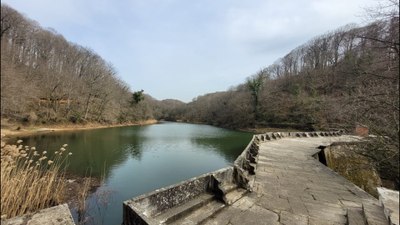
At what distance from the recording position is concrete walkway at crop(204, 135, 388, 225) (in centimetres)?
359

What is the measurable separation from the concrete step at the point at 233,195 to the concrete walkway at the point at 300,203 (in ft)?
0.28

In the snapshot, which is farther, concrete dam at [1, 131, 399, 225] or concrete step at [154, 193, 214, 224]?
concrete step at [154, 193, 214, 224]

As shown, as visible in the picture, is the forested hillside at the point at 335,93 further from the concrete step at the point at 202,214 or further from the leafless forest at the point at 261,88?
the concrete step at the point at 202,214

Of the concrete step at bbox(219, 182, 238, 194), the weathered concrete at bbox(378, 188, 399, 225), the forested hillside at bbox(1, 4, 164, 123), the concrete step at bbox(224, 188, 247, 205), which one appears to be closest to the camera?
the forested hillside at bbox(1, 4, 164, 123)

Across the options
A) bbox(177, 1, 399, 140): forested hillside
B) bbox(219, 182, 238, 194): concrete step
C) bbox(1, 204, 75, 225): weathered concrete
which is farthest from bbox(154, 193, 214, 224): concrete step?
bbox(177, 1, 399, 140): forested hillside

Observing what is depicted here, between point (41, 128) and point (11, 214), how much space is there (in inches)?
996

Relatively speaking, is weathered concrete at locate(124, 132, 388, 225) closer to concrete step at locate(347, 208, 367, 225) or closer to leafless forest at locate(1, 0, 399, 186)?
concrete step at locate(347, 208, 367, 225)

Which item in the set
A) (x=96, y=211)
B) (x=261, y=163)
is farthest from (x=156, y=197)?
(x=261, y=163)

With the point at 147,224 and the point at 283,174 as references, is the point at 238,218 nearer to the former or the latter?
the point at 147,224

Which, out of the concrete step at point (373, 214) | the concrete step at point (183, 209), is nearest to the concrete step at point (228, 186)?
the concrete step at point (183, 209)

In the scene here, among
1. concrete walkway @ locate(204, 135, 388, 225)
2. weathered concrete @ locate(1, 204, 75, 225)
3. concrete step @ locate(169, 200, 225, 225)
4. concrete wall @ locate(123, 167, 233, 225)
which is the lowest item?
concrete walkway @ locate(204, 135, 388, 225)

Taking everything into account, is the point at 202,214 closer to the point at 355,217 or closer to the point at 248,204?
the point at 248,204

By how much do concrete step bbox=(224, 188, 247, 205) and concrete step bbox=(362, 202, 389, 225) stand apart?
2025mm

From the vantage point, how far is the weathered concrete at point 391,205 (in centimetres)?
284
